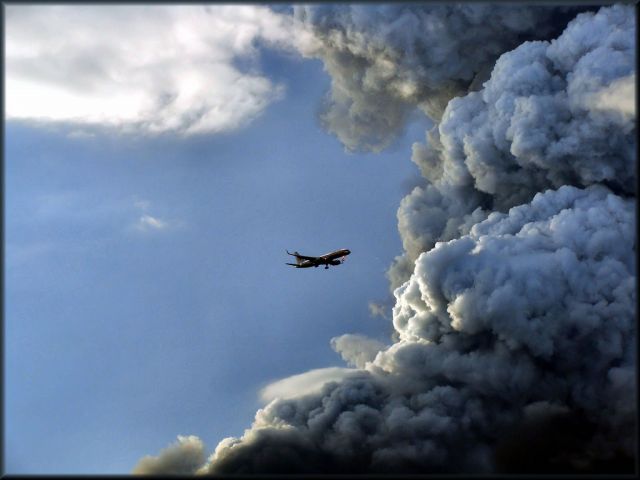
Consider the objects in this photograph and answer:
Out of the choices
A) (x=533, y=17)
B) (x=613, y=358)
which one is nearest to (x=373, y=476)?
(x=613, y=358)

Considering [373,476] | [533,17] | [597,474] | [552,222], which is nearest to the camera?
[597,474]

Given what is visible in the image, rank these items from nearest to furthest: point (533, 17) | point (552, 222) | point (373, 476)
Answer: point (373, 476)
point (552, 222)
point (533, 17)

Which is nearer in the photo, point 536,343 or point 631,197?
point 536,343

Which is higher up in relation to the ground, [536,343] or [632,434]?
[536,343]

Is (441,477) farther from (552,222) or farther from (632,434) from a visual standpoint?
(552,222)

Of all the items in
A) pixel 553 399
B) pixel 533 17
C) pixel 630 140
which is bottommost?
pixel 553 399

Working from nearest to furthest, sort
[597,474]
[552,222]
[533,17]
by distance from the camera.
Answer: [597,474] < [552,222] < [533,17]

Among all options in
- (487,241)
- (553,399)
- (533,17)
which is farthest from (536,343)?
(533,17)

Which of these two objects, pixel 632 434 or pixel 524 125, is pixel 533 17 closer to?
pixel 524 125

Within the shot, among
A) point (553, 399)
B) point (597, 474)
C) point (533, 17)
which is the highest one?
point (533, 17)
